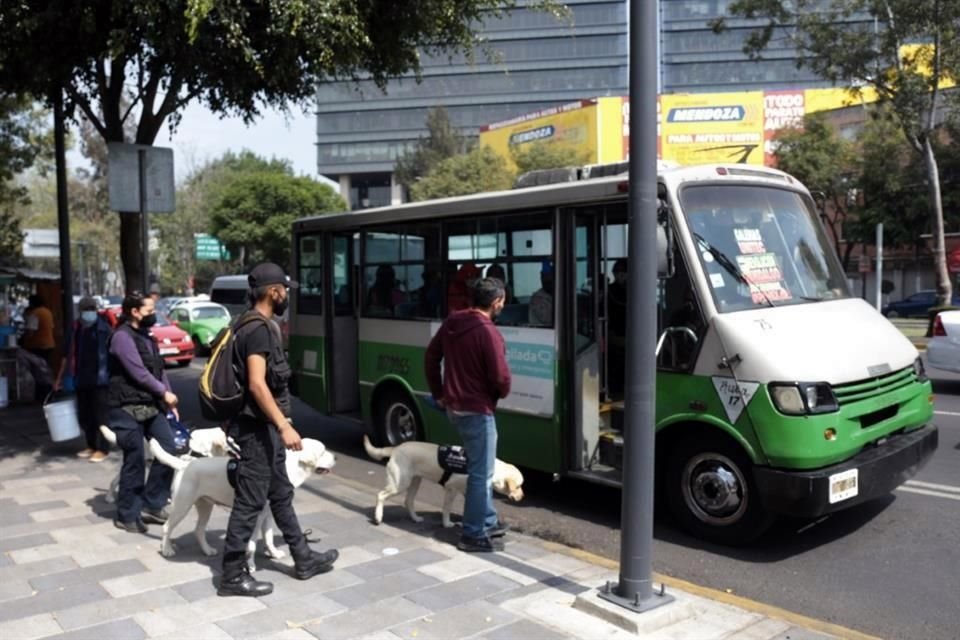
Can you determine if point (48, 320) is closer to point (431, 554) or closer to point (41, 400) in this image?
point (41, 400)

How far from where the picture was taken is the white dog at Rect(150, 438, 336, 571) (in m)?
5.14

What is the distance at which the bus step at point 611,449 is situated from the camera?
6.41 meters

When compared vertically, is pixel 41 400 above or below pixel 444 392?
below

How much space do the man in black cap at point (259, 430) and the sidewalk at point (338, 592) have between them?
9.2 inches

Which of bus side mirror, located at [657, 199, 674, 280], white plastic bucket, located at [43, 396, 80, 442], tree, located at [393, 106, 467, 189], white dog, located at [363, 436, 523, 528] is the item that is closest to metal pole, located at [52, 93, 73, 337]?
white plastic bucket, located at [43, 396, 80, 442]

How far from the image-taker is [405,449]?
6082mm

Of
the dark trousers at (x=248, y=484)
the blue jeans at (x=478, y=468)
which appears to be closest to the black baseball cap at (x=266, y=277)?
the dark trousers at (x=248, y=484)

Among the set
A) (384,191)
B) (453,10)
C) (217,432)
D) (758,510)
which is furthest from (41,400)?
(384,191)

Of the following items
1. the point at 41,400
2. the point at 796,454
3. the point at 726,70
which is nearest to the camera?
the point at 796,454

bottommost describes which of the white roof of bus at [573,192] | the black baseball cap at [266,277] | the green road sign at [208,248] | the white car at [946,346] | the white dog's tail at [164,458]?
the white dog's tail at [164,458]

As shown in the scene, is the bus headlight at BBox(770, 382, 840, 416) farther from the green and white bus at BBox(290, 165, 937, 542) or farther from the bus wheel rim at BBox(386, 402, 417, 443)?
the bus wheel rim at BBox(386, 402, 417, 443)

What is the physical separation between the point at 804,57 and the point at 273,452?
62.6 feet

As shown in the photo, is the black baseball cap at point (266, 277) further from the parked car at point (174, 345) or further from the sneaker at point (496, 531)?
the parked car at point (174, 345)

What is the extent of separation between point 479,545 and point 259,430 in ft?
5.50
